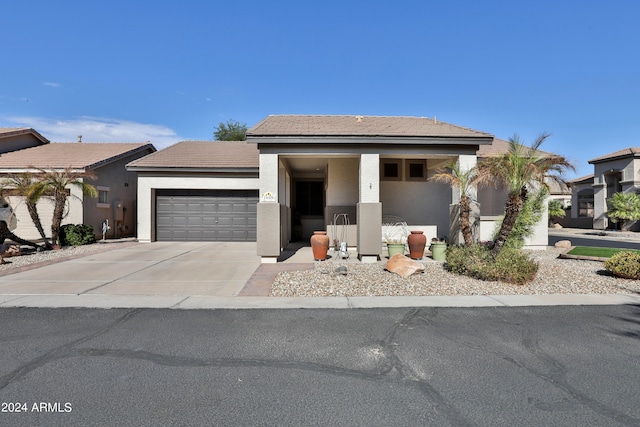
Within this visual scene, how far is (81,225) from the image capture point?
16.4 m

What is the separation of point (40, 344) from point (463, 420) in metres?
5.19

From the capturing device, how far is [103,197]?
19.2 m

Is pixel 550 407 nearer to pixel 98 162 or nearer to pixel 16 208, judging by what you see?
pixel 98 162

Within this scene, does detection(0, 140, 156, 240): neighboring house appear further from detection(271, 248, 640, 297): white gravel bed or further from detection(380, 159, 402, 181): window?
detection(380, 159, 402, 181): window

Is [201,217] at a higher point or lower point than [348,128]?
lower

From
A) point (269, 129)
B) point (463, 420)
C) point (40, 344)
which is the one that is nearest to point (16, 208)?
point (269, 129)

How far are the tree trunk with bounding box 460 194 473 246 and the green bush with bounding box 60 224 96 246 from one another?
51.9 feet

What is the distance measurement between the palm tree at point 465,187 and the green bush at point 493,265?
36.1 inches

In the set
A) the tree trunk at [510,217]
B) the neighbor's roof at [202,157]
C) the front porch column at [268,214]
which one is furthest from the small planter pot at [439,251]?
the neighbor's roof at [202,157]

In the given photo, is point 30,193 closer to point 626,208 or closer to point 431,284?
point 431,284

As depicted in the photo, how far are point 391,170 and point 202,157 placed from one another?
10554 millimetres

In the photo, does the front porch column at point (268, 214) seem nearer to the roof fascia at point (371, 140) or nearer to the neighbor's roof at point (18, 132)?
the roof fascia at point (371, 140)

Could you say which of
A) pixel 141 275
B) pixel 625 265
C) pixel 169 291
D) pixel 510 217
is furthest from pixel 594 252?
pixel 141 275

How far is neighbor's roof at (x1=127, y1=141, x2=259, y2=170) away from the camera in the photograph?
1816 centimetres
